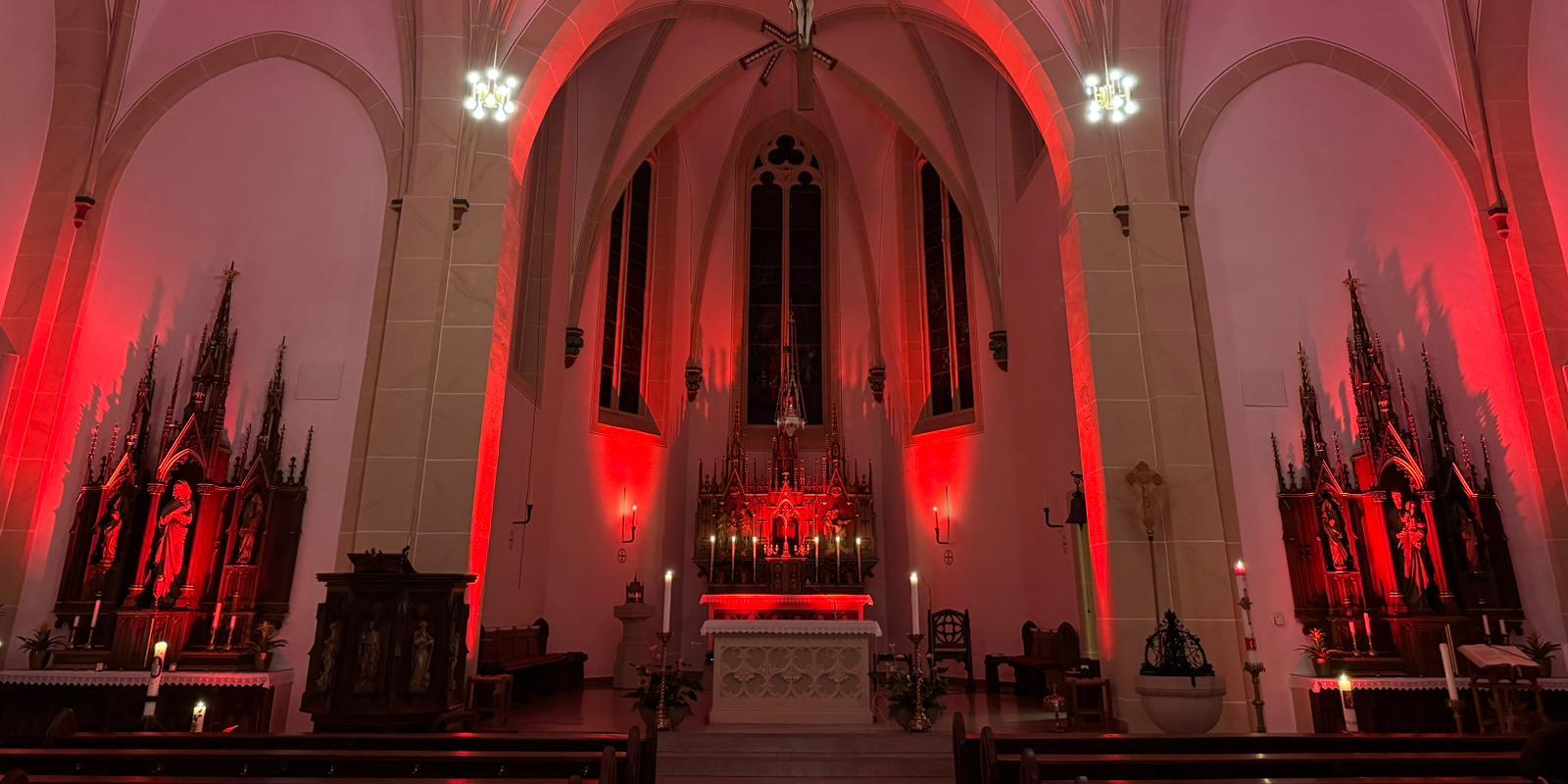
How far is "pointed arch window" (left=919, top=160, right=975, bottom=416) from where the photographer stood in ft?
50.9

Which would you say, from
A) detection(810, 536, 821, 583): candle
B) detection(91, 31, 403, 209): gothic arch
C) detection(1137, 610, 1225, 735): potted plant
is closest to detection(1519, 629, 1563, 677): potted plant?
detection(1137, 610, 1225, 735): potted plant

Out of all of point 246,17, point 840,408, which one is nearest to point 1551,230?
point 840,408

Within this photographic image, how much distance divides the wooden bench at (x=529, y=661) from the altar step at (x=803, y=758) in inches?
149

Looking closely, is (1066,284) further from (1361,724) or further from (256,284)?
(256,284)

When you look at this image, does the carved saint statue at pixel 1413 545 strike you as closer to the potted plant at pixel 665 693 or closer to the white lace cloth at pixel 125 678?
the potted plant at pixel 665 693

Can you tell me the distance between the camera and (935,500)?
49.4 feet

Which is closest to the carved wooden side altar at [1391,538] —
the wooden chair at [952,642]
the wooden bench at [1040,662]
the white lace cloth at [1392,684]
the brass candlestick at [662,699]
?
the white lace cloth at [1392,684]

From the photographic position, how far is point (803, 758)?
692 centimetres

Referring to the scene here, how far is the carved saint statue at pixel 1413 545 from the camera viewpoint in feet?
26.0

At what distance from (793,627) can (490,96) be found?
19.6 ft

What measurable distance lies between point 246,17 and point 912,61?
9792mm

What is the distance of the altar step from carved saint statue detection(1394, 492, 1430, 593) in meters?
4.75

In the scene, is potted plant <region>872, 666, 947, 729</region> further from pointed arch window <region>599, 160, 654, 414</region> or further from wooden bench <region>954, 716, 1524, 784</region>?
pointed arch window <region>599, 160, 654, 414</region>

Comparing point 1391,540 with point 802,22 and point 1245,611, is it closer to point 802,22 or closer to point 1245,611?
point 1245,611
